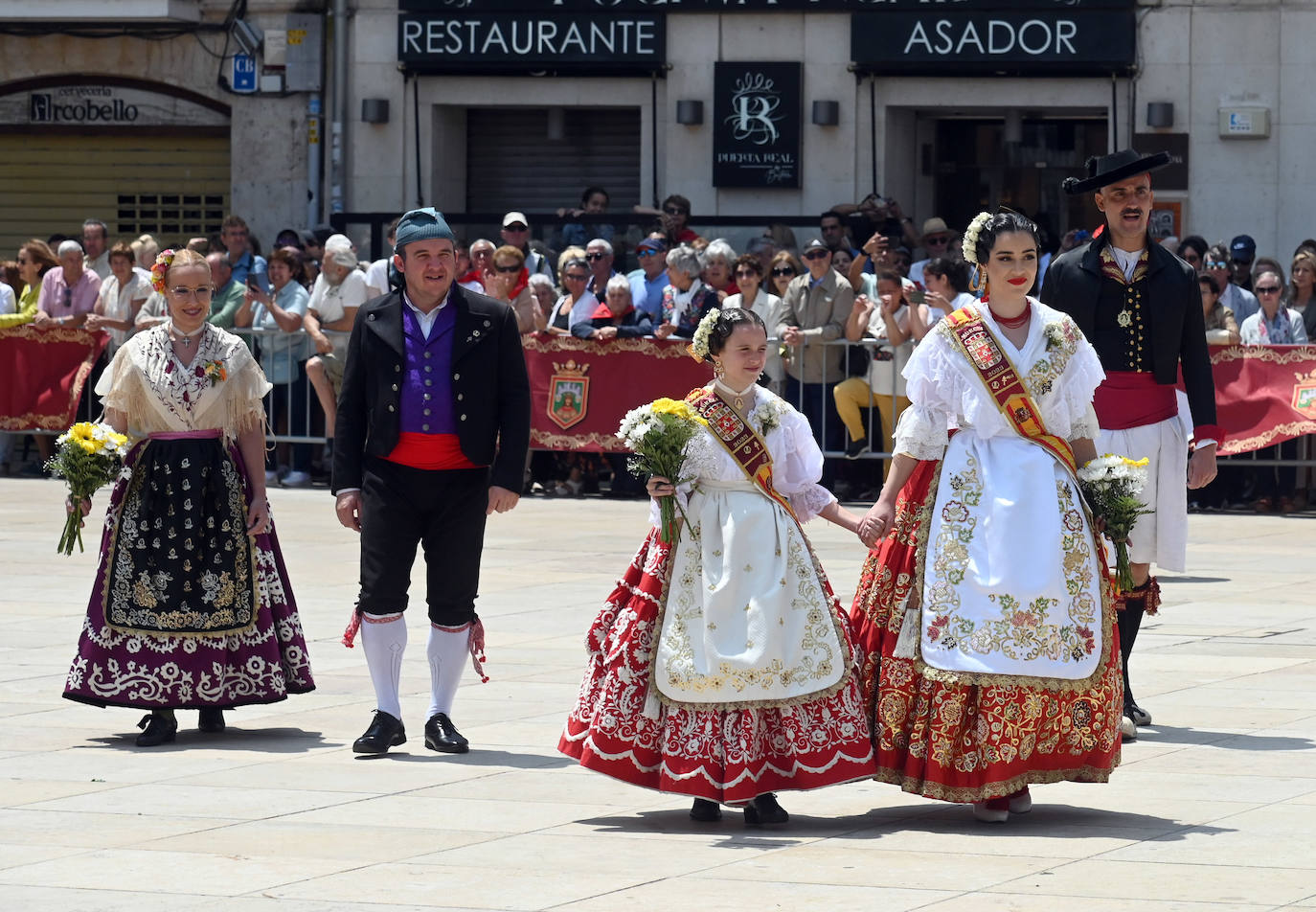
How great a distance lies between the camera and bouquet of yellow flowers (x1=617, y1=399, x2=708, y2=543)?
7.11 meters

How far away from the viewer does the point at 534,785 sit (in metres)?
7.67

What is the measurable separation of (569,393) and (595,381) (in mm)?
223

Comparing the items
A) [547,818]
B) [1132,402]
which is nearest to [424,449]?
[547,818]

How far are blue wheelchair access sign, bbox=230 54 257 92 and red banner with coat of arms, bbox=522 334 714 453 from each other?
788 centimetres

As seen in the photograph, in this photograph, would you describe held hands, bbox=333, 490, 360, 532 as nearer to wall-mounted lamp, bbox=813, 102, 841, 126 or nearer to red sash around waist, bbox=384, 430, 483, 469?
red sash around waist, bbox=384, 430, 483, 469

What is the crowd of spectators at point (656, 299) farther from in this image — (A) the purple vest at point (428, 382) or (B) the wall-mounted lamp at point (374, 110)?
(A) the purple vest at point (428, 382)

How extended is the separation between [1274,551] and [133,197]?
48.1ft

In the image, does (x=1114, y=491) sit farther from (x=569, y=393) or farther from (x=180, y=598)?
(x=569, y=393)

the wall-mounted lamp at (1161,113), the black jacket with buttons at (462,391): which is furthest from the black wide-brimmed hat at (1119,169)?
the wall-mounted lamp at (1161,113)

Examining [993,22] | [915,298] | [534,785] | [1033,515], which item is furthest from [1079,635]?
[993,22]

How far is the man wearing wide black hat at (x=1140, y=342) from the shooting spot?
8641 millimetres

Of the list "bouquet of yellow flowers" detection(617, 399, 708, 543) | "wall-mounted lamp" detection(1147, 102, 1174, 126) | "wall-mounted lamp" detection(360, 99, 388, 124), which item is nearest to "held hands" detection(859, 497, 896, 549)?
"bouquet of yellow flowers" detection(617, 399, 708, 543)

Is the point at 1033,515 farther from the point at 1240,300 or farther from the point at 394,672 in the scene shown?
the point at 1240,300

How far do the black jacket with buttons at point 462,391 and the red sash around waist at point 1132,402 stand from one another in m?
2.02
